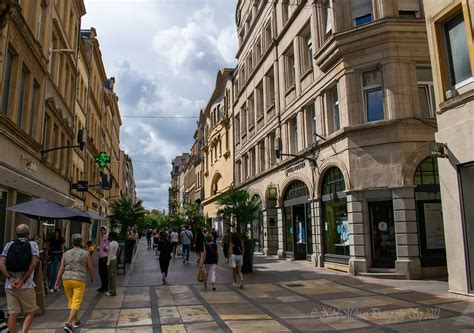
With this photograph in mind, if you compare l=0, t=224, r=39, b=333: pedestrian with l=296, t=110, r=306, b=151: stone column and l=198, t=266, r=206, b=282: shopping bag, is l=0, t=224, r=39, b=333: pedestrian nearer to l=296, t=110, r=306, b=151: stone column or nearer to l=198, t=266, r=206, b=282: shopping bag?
l=198, t=266, r=206, b=282: shopping bag

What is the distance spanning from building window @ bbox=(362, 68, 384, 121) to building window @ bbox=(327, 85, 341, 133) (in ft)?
5.87

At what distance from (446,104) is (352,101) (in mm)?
5256

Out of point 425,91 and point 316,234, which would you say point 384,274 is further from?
point 425,91

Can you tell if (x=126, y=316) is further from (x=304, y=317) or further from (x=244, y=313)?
(x=304, y=317)

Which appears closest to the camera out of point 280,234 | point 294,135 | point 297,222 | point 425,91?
point 425,91

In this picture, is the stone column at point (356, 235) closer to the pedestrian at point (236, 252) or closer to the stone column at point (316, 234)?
the stone column at point (316, 234)

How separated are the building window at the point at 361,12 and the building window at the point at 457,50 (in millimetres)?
5470

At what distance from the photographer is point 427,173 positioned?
14.9 metres

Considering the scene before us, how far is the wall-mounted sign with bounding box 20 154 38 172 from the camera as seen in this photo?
15.0 meters

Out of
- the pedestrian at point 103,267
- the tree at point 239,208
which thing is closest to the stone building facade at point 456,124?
the tree at point 239,208

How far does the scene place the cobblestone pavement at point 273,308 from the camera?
768 cm

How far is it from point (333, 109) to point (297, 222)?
7063mm

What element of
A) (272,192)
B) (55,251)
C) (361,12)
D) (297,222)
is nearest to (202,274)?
(55,251)

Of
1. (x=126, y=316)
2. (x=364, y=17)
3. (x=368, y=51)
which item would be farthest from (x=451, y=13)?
(x=126, y=316)
